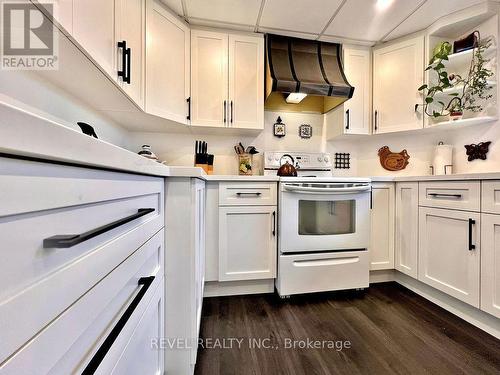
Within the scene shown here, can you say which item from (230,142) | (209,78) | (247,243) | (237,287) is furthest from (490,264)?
(209,78)

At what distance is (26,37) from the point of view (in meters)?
0.75

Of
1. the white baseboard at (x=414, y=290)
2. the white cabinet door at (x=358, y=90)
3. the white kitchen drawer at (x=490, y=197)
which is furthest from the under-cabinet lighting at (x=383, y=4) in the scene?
the white baseboard at (x=414, y=290)

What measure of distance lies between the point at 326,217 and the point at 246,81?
134 cm

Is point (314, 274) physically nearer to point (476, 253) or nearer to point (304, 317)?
point (304, 317)

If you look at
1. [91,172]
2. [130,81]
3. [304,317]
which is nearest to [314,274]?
[304,317]

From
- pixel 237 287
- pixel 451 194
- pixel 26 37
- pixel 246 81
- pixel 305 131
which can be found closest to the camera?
pixel 26 37

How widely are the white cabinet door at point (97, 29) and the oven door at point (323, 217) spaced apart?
1232 mm

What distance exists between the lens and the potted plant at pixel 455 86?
1.70 meters

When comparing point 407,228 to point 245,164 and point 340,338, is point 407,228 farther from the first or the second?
point 245,164

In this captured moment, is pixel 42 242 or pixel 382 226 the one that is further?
pixel 382 226

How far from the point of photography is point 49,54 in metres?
0.84

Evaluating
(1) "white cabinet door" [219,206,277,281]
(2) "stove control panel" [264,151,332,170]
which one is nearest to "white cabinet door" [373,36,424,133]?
(2) "stove control panel" [264,151,332,170]

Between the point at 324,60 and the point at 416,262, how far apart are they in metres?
1.90

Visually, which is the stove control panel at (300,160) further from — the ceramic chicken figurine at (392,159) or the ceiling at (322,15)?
the ceiling at (322,15)
